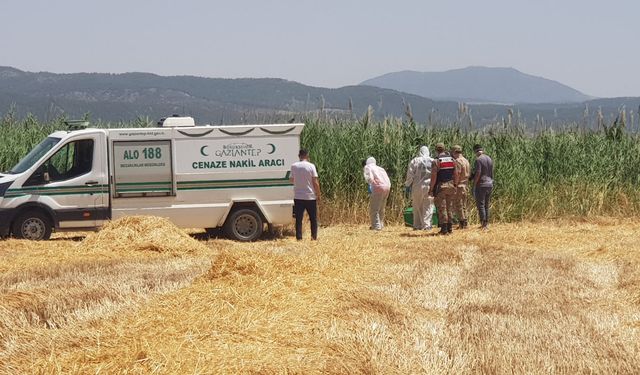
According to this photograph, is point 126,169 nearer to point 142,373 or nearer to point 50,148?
point 50,148

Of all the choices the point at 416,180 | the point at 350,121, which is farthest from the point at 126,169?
the point at 350,121

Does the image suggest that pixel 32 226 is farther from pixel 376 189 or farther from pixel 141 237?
pixel 376 189

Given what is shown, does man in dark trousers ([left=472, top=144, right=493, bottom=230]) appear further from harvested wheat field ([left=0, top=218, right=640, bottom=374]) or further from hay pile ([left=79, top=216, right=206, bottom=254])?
hay pile ([left=79, top=216, right=206, bottom=254])

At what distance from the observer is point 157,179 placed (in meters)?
18.9

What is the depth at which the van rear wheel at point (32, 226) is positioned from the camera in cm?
1841

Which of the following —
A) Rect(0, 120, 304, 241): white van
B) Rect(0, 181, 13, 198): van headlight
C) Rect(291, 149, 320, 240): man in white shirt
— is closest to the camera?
Rect(291, 149, 320, 240): man in white shirt

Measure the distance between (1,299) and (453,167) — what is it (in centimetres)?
1099

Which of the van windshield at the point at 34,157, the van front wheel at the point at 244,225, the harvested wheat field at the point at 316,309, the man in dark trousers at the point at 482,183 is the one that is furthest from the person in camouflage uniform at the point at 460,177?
the van windshield at the point at 34,157

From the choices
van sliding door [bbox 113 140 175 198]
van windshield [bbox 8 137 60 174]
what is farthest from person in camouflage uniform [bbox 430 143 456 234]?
van windshield [bbox 8 137 60 174]

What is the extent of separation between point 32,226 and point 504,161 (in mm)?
11132

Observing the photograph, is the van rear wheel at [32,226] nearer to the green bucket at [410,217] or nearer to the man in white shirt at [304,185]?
the man in white shirt at [304,185]

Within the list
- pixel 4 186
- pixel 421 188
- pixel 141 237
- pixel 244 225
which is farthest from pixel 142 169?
pixel 421 188

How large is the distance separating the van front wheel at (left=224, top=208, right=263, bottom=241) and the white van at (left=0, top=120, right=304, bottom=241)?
0.02 m

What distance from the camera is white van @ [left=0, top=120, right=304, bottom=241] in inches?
730
